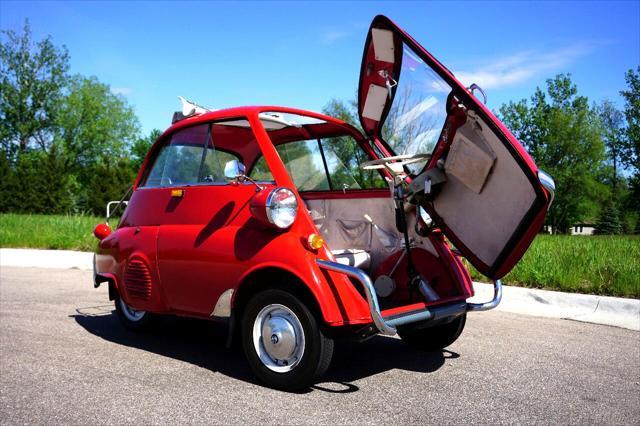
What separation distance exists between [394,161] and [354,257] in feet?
2.89

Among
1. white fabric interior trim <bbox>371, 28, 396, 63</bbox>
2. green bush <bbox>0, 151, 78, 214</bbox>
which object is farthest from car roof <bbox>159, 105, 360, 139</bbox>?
green bush <bbox>0, 151, 78, 214</bbox>

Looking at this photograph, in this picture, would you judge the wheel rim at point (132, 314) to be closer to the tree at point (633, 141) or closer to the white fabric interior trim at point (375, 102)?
the white fabric interior trim at point (375, 102)

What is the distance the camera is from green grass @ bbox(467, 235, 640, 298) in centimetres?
713

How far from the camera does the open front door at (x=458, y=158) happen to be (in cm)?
384

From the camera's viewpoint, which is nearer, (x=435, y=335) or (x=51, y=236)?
(x=435, y=335)

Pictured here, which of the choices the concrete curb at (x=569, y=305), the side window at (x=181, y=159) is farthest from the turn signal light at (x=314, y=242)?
the concrete curb at (x=569, y=305)

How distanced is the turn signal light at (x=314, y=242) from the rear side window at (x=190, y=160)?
1.08 meters

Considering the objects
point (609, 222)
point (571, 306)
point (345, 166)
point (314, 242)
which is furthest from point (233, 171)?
point (609, 222)

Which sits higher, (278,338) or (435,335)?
(278,338)

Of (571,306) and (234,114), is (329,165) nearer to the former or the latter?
(234,114)

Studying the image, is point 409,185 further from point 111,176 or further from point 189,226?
point 111,176

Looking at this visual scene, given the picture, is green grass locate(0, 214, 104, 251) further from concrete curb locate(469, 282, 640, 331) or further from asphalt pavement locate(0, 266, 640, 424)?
concrete curb locate(469, 282, 640, 331)

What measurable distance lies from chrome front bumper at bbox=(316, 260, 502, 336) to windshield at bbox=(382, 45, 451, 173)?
116cm

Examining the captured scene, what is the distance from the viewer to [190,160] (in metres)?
5.01
